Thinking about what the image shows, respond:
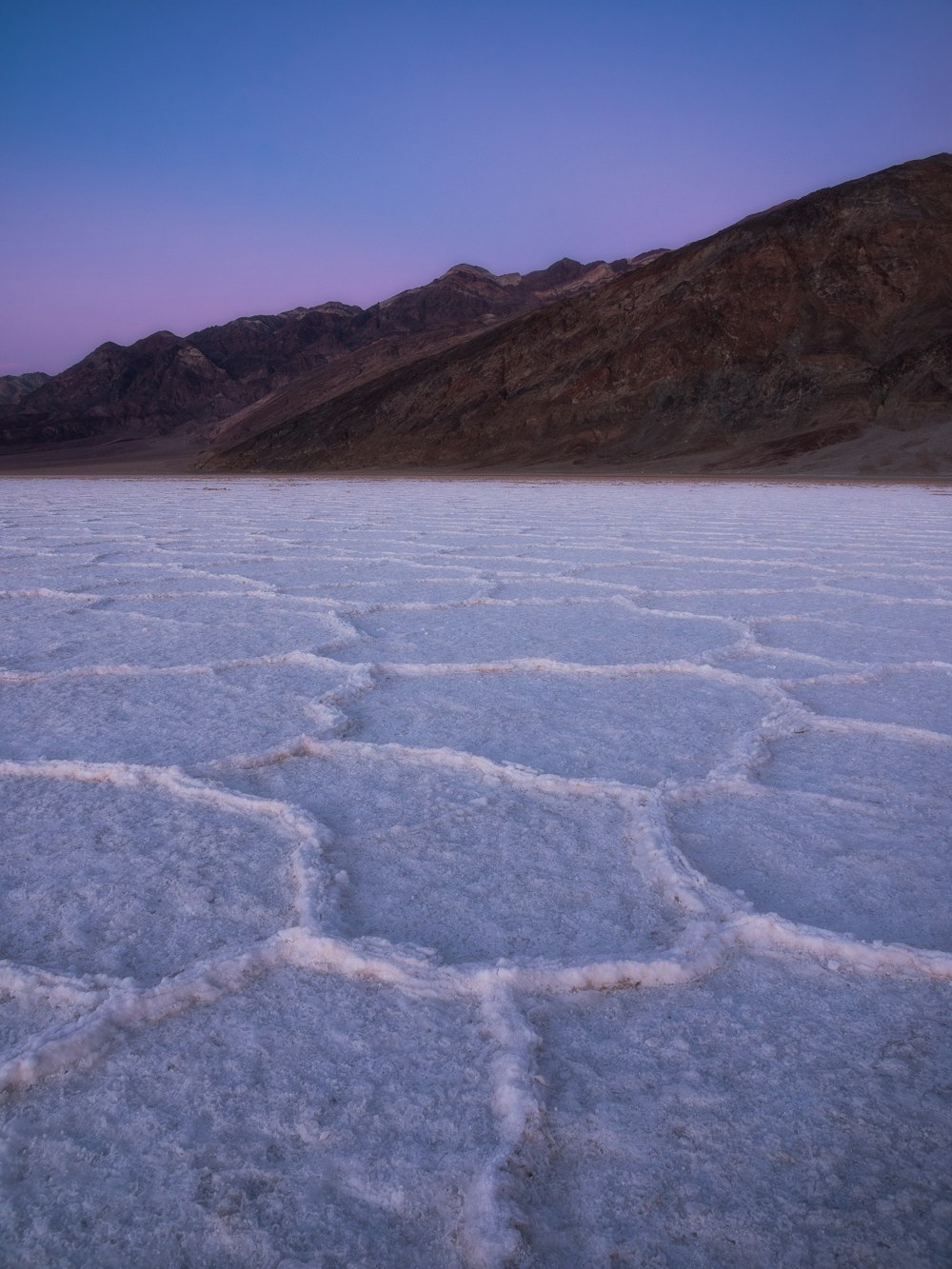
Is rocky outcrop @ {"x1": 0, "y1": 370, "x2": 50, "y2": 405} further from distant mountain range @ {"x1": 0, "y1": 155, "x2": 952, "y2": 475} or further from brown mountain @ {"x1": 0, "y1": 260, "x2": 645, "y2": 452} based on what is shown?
distant mountain range @ {"x1": 0, "y1": 155, "x2": 952, "y2": 475}

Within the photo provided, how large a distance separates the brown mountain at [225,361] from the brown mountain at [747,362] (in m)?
25.5

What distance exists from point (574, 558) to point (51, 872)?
11.5ft

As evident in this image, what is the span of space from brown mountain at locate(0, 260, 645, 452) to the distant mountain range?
22827mm

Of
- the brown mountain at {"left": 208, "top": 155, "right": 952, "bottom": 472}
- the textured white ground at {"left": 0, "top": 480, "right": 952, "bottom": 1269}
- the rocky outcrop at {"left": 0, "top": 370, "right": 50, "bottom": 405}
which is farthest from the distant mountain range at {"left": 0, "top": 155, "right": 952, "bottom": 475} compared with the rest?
the rocky outcrop at {"left": 0, "top": 370, "right": 50, "bottom": 405}

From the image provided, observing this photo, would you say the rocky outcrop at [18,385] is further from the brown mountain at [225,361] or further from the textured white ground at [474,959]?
the textured white ground at [474,959]

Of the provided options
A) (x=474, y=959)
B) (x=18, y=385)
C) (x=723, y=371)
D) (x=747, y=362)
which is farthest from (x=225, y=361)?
(x=474, y=959)

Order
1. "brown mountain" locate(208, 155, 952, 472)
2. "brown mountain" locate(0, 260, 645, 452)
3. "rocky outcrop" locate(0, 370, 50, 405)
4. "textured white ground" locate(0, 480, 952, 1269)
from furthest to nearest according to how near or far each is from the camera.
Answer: "rocky outcrop" locate(0, 370, 50, 405) < "brown mountain" locate(0, 260, 645, 452) < "brown mountain" locate(208, 155, 952, 472) < "textured white ground" locate(0, 480, 952, 1269)

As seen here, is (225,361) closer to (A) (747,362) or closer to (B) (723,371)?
(B) (723,371)

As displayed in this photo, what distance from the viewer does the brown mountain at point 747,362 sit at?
24.9m

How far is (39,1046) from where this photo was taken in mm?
771

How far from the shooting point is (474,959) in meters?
0.94

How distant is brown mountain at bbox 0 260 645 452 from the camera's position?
190 ft

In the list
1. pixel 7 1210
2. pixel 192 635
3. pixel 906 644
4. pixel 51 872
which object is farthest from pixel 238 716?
pixel 906 644

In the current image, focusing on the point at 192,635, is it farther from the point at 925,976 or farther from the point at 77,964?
the point at 925,976
